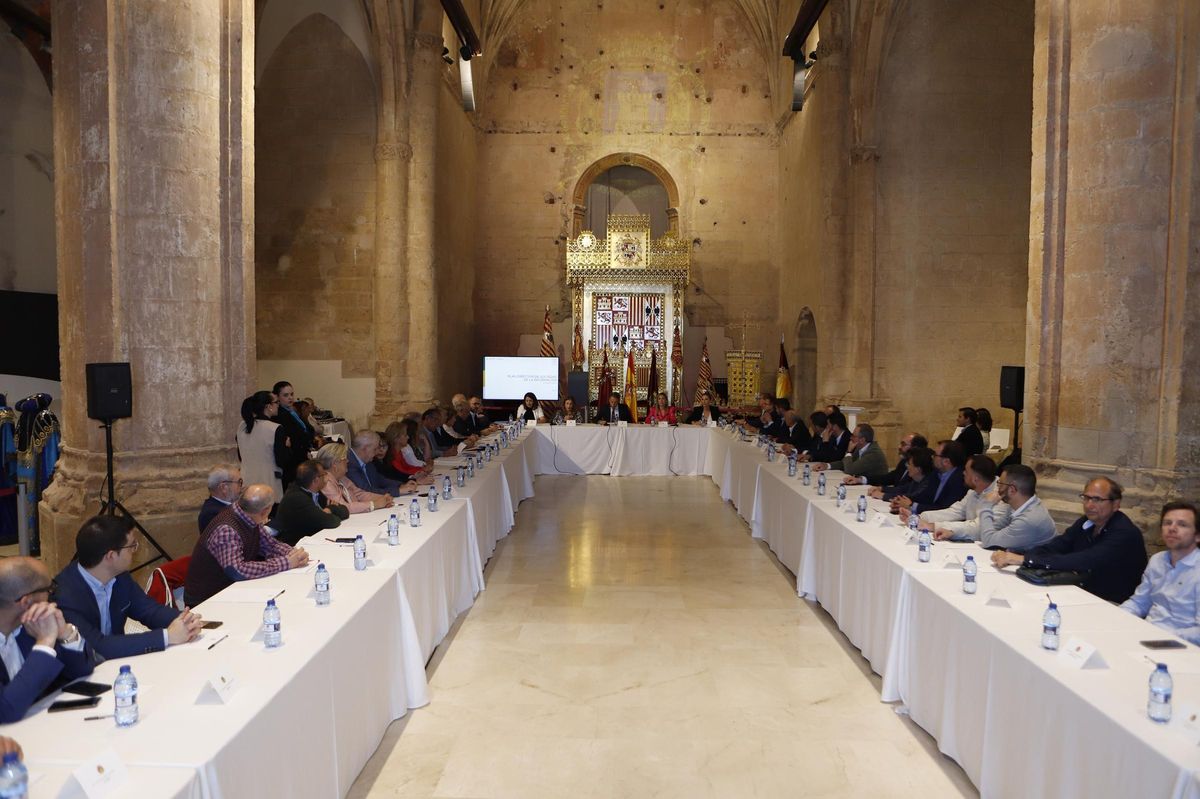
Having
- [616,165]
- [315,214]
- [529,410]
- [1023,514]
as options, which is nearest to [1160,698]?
[1023,514]

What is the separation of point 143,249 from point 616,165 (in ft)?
45.8

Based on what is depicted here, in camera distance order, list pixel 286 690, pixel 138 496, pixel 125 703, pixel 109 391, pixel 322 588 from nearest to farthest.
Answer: pixel 125 703, pixel 286 690, pixel 322 588, pixel 109 391, pixel 138 496

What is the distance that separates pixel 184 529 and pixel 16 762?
13.6 feet

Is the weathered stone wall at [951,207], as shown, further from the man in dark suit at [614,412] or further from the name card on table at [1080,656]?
the name card on table at [1080,656]

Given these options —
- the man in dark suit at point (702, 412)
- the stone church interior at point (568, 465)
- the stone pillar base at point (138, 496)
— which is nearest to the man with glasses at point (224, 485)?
the stone church interior at point (568, 465)

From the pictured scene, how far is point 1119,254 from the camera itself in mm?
5441

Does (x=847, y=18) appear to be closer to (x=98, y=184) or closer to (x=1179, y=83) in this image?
(x=1179, y=83)

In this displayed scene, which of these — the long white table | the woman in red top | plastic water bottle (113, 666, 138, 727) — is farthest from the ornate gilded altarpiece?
plastic water bottle (113, 666, 138, 727)

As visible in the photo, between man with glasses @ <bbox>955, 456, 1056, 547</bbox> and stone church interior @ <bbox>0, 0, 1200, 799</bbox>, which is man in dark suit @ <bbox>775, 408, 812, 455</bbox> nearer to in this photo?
stone church interior @ <bbox>0, 0, 1200, 799</bbox>

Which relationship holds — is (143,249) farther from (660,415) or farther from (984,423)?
(660,415)

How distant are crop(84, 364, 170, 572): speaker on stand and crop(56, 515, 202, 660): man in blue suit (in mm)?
2142

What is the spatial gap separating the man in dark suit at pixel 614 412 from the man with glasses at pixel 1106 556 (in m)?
9.13

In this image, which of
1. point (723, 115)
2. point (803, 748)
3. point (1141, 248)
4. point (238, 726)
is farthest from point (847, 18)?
point (238, 726)

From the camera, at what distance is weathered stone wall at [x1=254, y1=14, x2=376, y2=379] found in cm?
1241
